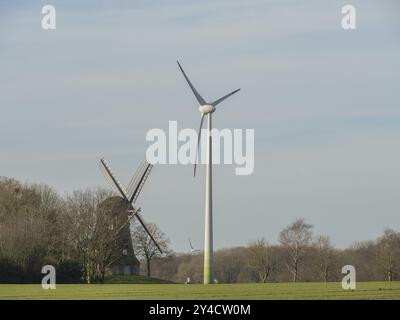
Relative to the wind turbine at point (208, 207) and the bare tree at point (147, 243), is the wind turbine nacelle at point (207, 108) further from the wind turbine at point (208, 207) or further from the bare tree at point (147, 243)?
the bare tree at point (147, 243)

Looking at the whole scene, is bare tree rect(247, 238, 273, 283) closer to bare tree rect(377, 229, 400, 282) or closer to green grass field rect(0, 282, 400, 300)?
bare tree rect(377, 229, 400, 282)

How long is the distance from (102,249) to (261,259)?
1321 inches

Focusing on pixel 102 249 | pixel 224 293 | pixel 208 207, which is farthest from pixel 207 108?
pixel 224 293

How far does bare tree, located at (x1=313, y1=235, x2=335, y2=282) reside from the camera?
12401cm

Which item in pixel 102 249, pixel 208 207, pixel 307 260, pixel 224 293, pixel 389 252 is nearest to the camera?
pixel 224 293

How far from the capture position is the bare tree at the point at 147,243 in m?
130

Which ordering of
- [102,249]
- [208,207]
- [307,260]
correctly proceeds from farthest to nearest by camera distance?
[307,260]
[102,249]
[208,207]

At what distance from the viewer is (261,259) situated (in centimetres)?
12781

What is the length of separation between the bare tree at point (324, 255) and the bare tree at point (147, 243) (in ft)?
78.3

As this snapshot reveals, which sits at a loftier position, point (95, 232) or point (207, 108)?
point (207, 108)

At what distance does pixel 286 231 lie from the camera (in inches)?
5221

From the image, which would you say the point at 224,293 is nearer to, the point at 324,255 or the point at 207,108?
the point at 207,108
